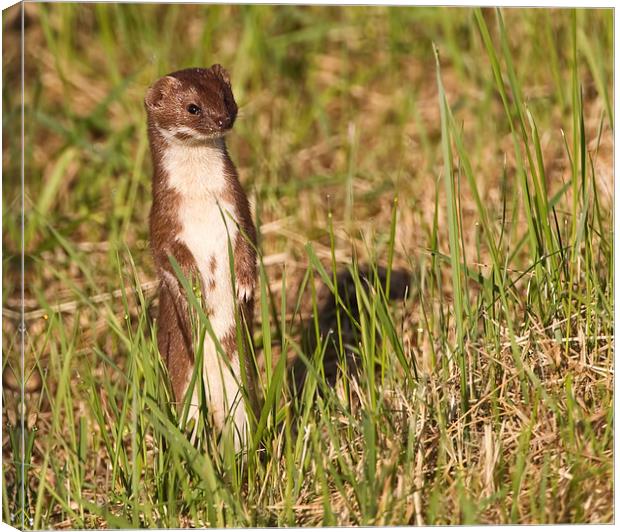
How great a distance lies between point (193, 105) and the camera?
15.5ft

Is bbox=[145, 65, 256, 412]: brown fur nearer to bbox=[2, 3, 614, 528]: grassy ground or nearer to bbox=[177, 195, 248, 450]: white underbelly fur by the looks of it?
bbox=[177, 195, 248, 450]: white underbelly fur

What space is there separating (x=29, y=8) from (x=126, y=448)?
3.77 m

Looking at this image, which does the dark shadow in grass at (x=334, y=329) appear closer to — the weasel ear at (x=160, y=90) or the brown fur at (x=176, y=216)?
the brown fur at (x=176, y=216)

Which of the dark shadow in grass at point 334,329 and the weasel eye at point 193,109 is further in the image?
the dark shadow in grass at point 334,329

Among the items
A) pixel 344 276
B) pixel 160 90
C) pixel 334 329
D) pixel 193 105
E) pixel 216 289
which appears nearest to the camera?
pixel 193 105

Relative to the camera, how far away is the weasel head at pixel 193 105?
15.4ft

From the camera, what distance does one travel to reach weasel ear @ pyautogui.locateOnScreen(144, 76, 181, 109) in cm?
478

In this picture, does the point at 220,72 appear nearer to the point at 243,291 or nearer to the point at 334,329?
the point at 243,291

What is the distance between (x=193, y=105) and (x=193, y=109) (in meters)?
A: 0.02

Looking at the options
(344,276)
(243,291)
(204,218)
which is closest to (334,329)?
(344,276)

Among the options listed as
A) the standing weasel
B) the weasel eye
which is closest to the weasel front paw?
the standing weasel

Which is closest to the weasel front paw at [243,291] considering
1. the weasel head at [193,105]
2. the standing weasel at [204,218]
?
the standing weasel at [204,218]

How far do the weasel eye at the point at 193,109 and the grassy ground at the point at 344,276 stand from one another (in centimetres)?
63

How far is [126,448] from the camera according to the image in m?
5.42
